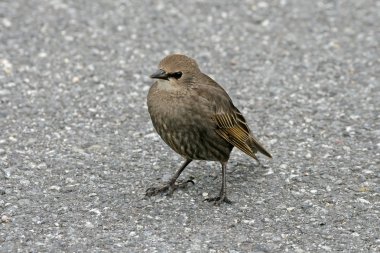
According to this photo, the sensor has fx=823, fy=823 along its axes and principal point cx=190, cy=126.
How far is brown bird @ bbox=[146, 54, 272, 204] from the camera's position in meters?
6.26

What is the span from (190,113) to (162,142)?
138cm

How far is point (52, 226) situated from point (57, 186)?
72cm

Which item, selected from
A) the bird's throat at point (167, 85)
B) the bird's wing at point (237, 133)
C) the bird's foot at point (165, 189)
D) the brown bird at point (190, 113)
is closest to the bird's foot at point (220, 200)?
the brown bird at point (190, 113)

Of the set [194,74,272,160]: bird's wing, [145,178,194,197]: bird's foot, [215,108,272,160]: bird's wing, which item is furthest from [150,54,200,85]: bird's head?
[145,178,194,197]: bird's foot

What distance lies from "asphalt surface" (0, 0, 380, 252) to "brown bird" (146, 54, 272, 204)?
16.7 inches

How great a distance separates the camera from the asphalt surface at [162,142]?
19.7ft

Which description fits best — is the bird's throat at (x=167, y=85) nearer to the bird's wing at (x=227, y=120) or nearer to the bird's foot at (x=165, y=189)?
the bird's wing at (x=227, y=120)

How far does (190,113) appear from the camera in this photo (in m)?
6.26

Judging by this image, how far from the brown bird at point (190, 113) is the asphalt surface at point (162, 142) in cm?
42

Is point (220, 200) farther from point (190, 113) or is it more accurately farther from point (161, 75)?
point (161, 75)

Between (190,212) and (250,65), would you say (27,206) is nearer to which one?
(190,212)

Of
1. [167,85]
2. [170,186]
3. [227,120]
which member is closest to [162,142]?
[170,186]

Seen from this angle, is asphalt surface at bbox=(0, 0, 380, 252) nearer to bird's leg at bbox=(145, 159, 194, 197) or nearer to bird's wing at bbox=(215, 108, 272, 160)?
bird's leg at bbox=(145, 159, 194, 197)

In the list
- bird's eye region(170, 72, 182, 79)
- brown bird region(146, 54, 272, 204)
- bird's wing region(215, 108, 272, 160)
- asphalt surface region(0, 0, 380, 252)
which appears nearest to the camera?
asphalt surface region(0, 0, 380, 252)
